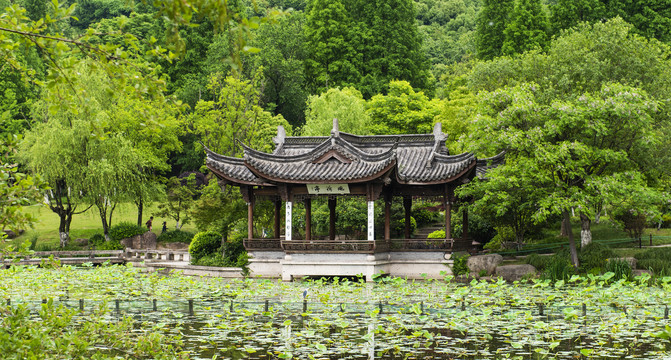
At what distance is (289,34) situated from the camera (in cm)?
5522

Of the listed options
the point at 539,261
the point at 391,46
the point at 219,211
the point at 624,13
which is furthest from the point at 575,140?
the point at 391,46

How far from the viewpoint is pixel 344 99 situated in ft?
131

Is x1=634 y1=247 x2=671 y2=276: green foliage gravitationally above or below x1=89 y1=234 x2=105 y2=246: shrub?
below

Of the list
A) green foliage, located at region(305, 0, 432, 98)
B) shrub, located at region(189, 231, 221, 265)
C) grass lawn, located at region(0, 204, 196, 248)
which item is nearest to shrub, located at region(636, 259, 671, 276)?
shrub, located at region(189, 231, 221, 265)

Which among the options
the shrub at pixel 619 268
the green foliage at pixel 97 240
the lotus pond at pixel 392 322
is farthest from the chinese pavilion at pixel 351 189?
the green foliage at pixel 97 240

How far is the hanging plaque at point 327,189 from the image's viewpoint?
24.2 m

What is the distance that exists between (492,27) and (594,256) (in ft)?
111

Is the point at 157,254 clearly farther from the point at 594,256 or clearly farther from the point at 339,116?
the point at 594,256

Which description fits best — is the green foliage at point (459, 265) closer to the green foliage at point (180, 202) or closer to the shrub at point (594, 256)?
the shrub at point (594, 256)

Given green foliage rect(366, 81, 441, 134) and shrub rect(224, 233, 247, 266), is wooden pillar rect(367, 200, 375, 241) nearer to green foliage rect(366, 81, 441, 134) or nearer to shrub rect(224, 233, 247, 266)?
shrub rect(224, 233, 247, 266)

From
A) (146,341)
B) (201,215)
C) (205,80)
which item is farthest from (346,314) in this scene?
(205,80)

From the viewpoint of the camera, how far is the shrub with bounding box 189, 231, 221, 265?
2800 cm

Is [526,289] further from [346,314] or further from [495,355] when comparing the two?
[495,355]

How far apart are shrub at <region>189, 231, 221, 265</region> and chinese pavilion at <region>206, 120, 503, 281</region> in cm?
298
